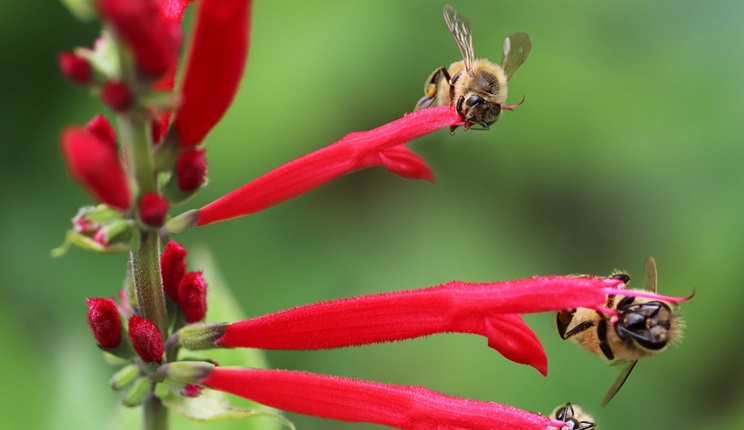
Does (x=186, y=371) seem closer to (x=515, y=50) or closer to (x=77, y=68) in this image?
(x=77, y=68)

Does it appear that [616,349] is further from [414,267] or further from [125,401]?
[414,267]

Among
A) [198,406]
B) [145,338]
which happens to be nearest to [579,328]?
[198,406]

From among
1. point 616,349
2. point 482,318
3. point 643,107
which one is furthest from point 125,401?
point 643,107

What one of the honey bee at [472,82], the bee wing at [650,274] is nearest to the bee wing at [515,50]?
the honey bee at [472,82]

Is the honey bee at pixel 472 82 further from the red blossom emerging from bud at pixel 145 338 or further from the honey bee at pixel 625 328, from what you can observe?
the red blossom emerging from bud at pixel 145 338

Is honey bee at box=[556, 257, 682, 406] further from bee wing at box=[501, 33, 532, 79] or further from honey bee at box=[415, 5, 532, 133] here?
bee wing at box=[501, 33, 532, 79]

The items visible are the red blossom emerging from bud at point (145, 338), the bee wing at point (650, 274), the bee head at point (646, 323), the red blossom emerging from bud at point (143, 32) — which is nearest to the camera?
the red blossom emerging from bud at point (143, 32)

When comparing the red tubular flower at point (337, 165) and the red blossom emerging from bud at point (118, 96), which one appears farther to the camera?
the red tubular flower at point (337, 165)
